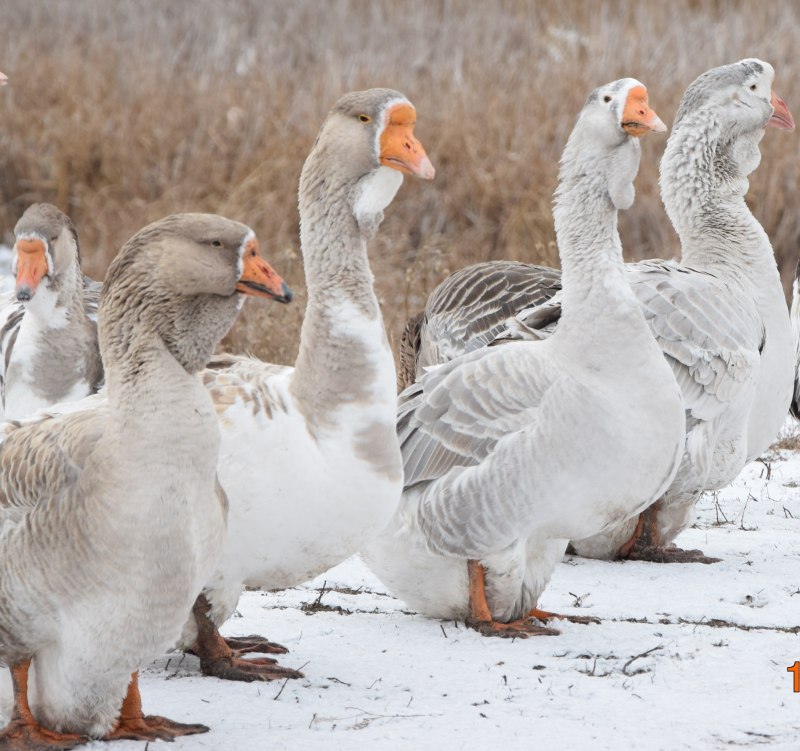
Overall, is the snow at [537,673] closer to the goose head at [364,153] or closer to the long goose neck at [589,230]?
the long goose neck at [589,230]

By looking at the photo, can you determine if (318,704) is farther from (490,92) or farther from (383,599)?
(490,92)

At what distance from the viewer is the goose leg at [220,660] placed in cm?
503

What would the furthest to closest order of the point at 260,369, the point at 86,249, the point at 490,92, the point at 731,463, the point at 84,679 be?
the point at 490,92 → the point at 86,249 → the point at 731,463 → the point at 260,369 → the point at 84,679

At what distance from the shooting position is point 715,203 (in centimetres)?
785

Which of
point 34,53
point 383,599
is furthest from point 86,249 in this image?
point 383,599

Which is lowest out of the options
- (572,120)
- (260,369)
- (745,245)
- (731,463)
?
(731,463)

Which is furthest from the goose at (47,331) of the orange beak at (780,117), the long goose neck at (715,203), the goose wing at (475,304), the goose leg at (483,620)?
the orange beak at (780,117)

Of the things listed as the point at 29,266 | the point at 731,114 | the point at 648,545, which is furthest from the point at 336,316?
the point at 731,114

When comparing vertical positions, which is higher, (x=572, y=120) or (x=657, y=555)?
(x=572, y=120)

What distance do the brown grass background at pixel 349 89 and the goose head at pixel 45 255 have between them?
3.37 m

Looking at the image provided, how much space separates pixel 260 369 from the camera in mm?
5363

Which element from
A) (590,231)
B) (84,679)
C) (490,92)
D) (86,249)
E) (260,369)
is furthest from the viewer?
(490,92)

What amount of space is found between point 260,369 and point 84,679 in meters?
1.61

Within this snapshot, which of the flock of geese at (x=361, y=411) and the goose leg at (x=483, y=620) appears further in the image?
the goose leg at (x=483, y=620)
